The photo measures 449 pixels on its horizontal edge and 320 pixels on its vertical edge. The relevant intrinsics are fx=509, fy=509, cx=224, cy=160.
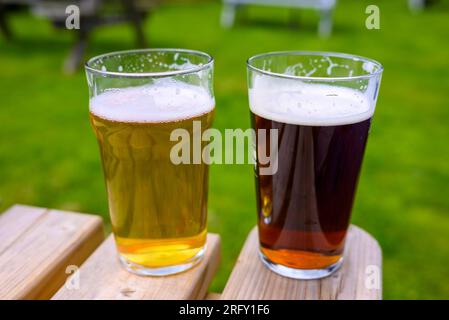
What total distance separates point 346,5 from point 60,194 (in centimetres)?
726

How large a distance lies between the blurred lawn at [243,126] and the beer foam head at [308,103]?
129cm

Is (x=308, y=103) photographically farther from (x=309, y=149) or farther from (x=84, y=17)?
(x=84, y=17)

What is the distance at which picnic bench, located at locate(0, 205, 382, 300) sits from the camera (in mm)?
914

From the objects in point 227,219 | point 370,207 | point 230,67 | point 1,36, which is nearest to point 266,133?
point 227,219

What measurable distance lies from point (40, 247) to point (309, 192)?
55 centimetres

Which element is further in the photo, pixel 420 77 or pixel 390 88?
pixel 420 77

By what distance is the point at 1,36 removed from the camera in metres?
6.12

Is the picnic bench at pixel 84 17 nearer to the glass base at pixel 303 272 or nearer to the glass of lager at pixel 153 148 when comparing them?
the glass of lager at pixel 153 148

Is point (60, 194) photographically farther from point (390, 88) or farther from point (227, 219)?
point (390, 88)

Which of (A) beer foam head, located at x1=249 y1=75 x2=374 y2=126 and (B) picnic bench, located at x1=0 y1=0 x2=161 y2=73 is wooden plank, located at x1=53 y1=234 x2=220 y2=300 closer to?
(A) beer foam head, located at x1=249 y1=75 x2=374 y2=126

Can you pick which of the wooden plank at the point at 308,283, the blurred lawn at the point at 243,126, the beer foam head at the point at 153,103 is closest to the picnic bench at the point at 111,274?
the wooden plank at the point at 308,283

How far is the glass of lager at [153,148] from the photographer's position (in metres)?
0.82

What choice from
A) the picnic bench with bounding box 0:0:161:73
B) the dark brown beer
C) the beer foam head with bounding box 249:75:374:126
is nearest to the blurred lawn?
the picnic bench with bounding box 0:0:161:73

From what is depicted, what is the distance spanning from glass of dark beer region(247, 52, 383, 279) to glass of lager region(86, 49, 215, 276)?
0.37ft
